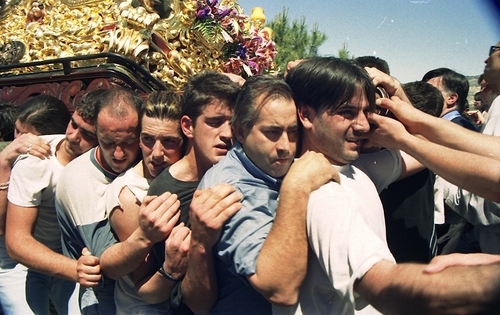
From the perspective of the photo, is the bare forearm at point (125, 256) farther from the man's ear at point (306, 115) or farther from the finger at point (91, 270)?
the man's ear at point (306, 115)

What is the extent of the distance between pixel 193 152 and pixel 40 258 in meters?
0.95

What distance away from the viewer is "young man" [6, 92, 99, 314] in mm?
2590

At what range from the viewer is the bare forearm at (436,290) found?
45.1 inches

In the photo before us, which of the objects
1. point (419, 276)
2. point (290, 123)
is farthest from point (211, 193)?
point (419, 276)

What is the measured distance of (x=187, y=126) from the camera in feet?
7.49

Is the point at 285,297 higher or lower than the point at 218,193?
lower

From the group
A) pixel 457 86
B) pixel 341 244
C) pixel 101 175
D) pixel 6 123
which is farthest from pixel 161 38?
pixel 341 244

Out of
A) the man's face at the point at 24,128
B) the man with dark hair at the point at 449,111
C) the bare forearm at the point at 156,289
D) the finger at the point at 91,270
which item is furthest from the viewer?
the man with dark hair at the point at 449,111

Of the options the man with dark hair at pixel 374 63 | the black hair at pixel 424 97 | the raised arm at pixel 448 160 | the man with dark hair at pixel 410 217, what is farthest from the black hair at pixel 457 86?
the raised arm at pixel 448 160

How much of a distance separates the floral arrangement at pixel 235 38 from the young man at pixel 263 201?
3.56m

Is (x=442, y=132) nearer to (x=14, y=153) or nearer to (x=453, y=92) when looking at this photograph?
(x=453, y=92)

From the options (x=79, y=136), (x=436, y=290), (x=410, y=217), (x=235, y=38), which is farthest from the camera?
(x=235, y=38)

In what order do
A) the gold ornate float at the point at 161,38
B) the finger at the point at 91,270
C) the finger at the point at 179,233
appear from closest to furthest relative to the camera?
the finger at the point at 179,233 < the finger at the point at 91,270 < the gold ornate float at the point at 161,38

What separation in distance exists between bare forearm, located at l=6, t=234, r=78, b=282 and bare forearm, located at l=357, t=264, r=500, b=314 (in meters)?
1.54
